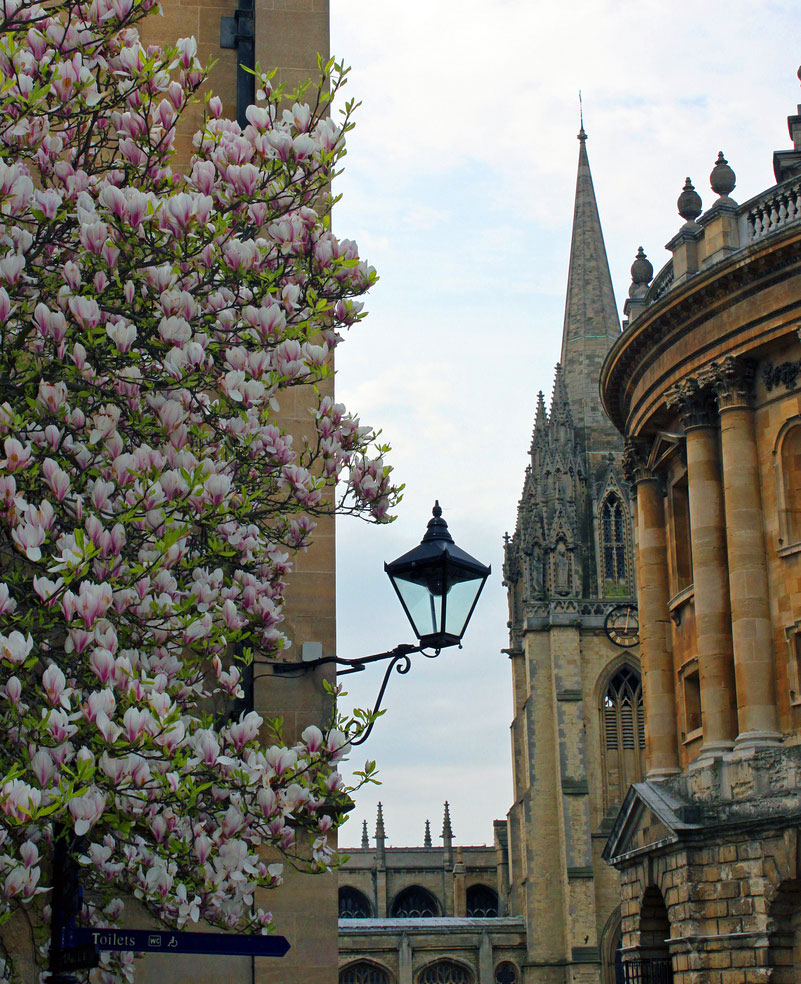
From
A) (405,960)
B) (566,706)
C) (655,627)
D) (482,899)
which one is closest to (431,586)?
(655,627)

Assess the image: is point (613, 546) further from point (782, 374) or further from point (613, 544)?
point (782, 374)

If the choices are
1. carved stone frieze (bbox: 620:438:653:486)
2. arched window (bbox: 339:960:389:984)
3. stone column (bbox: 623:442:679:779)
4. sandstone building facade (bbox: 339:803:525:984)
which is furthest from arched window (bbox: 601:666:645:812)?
stone column (bbox: 623:442:679:779)

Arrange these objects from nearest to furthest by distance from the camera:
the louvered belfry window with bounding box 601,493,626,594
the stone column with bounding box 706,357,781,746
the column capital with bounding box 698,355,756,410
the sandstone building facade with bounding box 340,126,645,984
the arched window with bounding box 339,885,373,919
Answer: the stone column with bounding box 706,357,781,746, the column capital with bounding box 698,355,756,410, the sandstone building facade with bounding box 340,126,645,984, the louvered belfry window with bounding box 601,493,626,594, the arched window with bounding box 339,885,373,919

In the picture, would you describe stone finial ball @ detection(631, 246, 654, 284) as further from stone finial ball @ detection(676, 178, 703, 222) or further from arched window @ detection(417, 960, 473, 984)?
arched window @ detection(417, 960, 473, 984)

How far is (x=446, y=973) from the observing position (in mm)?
67500

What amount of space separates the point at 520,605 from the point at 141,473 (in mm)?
63009

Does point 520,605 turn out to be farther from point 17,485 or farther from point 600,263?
point 17,485

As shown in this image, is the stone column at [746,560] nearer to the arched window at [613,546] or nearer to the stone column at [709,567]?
the stone column at [709,567]

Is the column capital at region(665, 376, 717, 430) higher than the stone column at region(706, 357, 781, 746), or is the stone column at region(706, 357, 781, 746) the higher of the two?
the column capital at region(665, 376, 717, 430)

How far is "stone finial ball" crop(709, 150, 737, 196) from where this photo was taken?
26.9 meters

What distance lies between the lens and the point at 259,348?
8.65 meters

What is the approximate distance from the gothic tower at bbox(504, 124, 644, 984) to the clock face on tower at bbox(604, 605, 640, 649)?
0.06 metres

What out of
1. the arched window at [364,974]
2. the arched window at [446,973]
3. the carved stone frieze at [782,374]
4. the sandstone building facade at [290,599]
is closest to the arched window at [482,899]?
the arched window at [446,973]

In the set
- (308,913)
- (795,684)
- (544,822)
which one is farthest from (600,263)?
(308,913)
